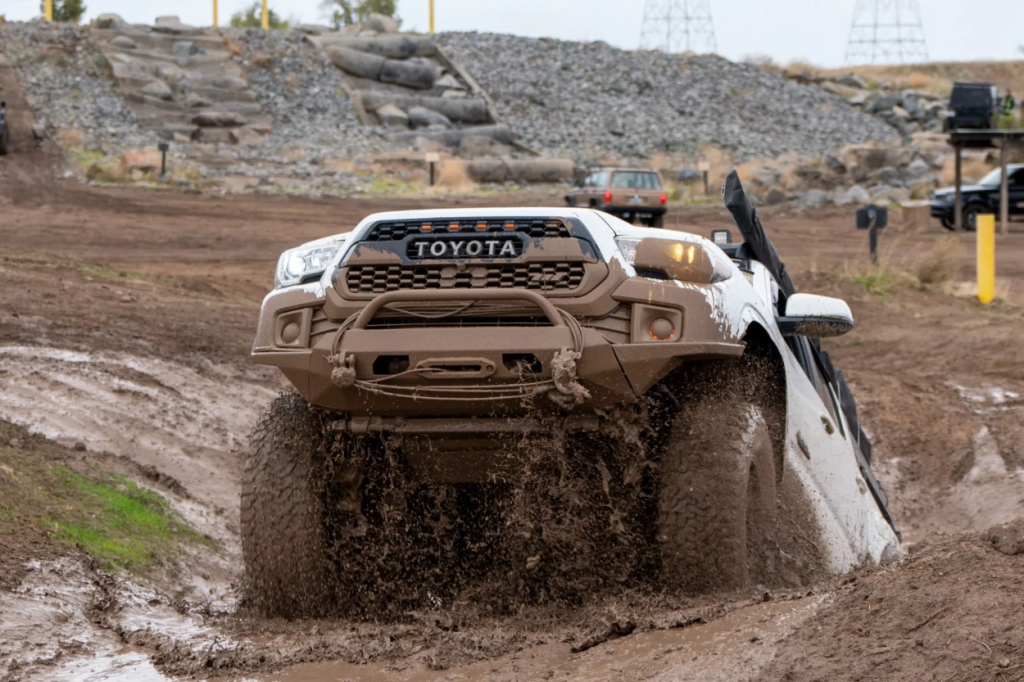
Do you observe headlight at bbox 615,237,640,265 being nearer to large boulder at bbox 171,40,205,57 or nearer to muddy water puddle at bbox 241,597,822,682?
muddy water puddle at bbox 241,597,822,682

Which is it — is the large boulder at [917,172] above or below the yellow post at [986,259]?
above

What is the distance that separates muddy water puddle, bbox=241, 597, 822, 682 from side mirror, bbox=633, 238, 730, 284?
1138mm

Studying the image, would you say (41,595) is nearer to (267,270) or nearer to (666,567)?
(666,567)

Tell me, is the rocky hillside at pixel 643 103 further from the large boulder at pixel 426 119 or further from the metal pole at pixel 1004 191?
the metal pole at pixel 1004 191

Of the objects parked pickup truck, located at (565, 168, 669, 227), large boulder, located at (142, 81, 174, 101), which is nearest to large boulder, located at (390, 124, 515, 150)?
large boulder, located at (142, 81, 174, 101)

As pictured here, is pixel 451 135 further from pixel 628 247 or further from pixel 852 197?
pixel 628 247

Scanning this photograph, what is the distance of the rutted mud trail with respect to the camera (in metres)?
3.62

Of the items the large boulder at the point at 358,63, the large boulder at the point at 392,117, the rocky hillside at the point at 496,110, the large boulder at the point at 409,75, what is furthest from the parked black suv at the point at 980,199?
the large boulder at the point at 358,63

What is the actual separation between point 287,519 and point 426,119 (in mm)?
36105

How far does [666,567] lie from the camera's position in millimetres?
4621

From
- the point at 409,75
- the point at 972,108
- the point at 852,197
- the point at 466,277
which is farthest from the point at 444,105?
the point at 466,277

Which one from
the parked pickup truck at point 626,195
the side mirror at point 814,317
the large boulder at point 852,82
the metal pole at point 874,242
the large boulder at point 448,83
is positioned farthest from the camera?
the large boulder at point 852,82

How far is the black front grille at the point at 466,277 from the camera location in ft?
14.9

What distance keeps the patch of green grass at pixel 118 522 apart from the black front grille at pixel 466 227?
211 cm
